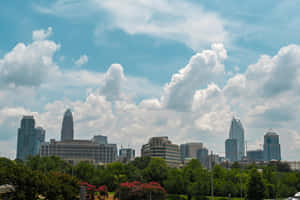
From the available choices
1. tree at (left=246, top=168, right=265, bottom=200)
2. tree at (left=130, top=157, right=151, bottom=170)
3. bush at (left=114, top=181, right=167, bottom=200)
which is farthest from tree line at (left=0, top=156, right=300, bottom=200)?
tree at (left=130, top=157, right=151, bottom=170)

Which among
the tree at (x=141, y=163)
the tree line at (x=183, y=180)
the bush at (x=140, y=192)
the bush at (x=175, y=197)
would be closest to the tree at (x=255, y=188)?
the tree line at (x=183, y=180)

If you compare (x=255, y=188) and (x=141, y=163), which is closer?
(x=255, y=188)

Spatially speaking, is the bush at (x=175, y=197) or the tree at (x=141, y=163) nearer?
the bush at (x=175, y=197)

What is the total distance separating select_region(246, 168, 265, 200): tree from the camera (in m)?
63.7

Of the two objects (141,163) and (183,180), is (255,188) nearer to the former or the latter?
(183,180)

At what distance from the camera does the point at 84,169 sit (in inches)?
3666

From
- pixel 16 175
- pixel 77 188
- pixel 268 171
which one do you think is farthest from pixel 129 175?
pixel 16 175

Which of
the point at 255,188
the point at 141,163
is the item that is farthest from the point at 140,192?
the point at 141,163

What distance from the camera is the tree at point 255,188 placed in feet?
209

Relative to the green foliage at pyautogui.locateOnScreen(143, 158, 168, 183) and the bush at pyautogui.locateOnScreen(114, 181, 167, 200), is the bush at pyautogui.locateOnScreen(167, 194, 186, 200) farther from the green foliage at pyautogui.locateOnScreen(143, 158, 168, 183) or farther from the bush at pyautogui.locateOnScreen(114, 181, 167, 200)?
the bush at pyautogui.locateOnScreen(114, 181, 167, 200)

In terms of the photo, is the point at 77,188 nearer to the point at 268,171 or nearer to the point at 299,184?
the point at 268,171

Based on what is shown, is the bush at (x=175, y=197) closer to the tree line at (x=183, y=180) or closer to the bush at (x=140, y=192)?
the tree line at (x=183, y=180)

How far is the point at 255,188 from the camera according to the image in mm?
63938

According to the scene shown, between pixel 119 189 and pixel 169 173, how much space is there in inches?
1038
